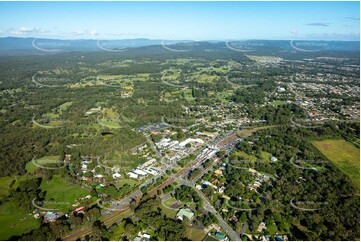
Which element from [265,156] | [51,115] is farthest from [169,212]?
[51,115]

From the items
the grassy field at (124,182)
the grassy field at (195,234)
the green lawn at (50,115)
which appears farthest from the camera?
the green lawn at (50,115)

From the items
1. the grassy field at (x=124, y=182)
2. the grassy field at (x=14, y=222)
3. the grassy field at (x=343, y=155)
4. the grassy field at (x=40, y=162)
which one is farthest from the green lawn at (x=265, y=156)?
the grassy field at (x=14, y=222)

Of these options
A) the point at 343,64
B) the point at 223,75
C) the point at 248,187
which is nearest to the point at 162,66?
the point at 223,75

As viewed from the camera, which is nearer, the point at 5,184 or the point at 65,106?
the point at 5,184

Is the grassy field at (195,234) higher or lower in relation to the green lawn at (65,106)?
higher

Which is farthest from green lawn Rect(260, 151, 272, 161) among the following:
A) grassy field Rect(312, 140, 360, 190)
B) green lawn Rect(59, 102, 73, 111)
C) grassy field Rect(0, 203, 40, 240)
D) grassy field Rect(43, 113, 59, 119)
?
green lawn Rect(59, 102, 73, 111)

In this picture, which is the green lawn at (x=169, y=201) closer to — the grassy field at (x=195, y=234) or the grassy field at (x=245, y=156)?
the grassy field at (x=195, y=234)

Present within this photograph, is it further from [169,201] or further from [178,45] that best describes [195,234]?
[178,45]

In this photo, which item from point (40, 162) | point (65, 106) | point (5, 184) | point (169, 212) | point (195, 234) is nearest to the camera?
point (195, 234)
